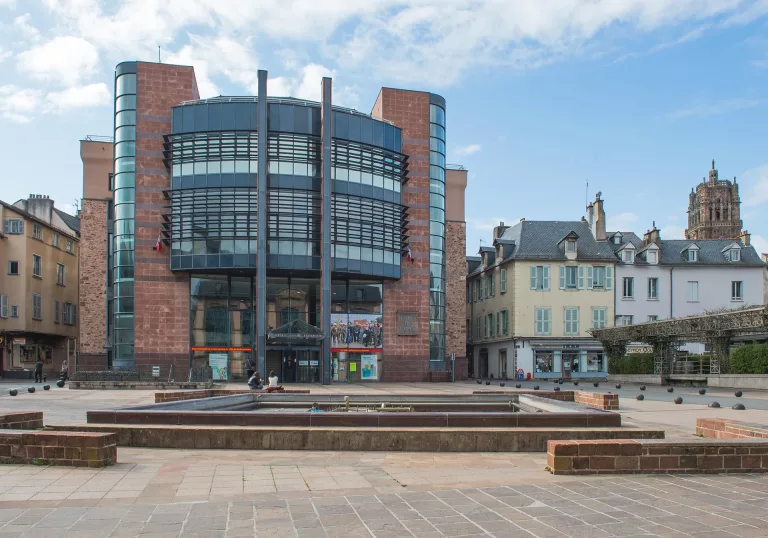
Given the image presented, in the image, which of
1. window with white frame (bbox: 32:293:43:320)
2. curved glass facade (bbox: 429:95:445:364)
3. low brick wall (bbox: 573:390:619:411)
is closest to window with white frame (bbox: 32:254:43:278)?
window with white frame (bbox: 32:293:43:320)

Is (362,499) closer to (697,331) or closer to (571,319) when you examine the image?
(697,331)

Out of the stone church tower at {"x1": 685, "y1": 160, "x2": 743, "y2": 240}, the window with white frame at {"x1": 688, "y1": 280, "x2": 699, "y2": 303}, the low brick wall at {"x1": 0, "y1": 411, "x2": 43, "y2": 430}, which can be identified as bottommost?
the low brick wall at {"x1": 0, "y1": 411, "x2": 43, "y2": 430}

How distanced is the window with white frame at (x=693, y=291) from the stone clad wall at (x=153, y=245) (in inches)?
1578

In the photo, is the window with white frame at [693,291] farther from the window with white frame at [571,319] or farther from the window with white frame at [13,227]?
the window with white frame at [13,227]

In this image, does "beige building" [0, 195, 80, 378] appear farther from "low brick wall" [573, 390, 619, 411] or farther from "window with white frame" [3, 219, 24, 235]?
"low brick wall" [573, 390, 619, 411]

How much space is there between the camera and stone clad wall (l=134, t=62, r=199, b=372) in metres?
43.9

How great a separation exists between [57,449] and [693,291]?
57.2 m

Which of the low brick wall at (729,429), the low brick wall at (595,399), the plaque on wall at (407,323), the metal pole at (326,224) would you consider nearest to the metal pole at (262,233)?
the metal pole at (326,224)

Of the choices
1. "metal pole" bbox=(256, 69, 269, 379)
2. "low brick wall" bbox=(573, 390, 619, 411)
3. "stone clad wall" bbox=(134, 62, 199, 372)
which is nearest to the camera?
"low brick wall" bbox=(573, 390, 619, 411)

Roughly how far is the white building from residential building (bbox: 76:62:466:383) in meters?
21.2

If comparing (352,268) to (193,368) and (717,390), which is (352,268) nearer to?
(193,368)

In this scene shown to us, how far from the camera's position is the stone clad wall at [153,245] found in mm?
43875

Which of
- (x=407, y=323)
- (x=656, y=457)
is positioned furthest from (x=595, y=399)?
(x=407, y=323)

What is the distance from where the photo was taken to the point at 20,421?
13.5 metres
